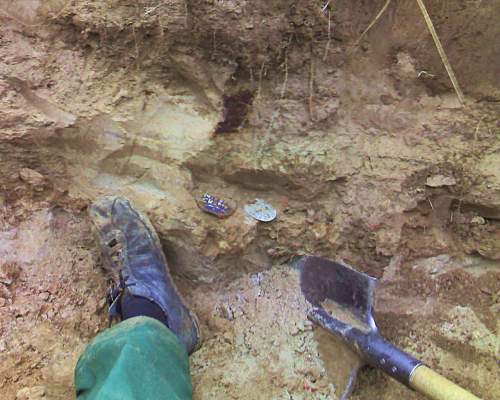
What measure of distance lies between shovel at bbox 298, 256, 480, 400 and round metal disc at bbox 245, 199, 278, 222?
0.19m

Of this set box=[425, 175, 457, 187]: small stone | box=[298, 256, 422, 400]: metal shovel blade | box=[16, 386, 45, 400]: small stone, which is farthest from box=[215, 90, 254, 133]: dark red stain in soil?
box=[16, 386, 45, 400]: small stone

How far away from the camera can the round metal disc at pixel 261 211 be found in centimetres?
165

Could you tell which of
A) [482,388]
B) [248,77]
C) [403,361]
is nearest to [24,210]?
[248,77]

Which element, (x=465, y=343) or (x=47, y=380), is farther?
(x=465, y=343)

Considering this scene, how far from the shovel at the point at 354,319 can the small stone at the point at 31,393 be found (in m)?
0.80

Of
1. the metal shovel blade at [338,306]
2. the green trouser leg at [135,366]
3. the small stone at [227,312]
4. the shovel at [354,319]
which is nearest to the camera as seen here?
the green trouser leg at [135,366]

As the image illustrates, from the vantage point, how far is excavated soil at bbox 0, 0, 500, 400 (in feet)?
5.10

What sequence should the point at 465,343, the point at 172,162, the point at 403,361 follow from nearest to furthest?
1. the point at 403,361
2. the point at 465,343
3. the point at 172,162

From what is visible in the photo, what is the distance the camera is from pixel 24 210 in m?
1.61

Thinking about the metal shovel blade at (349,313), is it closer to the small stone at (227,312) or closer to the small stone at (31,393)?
the small stone at (227,312)

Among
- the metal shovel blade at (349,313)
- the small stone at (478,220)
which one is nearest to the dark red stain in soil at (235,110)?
the metal shovel blade at (349,313)

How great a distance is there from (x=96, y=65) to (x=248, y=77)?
1.61ft

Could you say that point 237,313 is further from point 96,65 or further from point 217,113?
point 96,65

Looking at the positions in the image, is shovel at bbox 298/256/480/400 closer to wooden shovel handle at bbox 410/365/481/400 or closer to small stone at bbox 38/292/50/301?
wooden shovel handle at bbox 410/365/481/400
